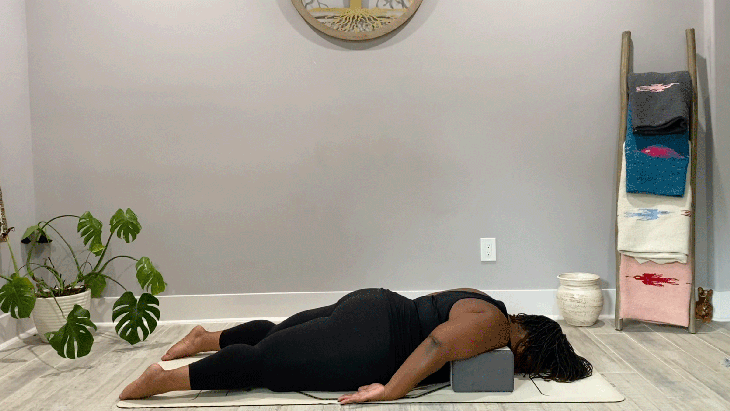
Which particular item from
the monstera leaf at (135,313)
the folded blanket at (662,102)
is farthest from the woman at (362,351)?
the folded blanket at (662,102)

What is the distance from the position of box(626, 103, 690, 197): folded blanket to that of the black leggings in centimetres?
150

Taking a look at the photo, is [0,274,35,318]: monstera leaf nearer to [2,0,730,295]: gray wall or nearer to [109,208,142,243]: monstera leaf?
[109,208,142,243]: monstera leaf

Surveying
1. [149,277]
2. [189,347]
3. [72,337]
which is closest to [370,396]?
[189,347]

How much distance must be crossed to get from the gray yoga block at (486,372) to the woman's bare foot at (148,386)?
0.92 m

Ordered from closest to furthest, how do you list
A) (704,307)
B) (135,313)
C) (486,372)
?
(486,372)
(135,313)
(704,307)

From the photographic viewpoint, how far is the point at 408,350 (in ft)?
7.30

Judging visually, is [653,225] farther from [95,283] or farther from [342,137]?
[95,283]

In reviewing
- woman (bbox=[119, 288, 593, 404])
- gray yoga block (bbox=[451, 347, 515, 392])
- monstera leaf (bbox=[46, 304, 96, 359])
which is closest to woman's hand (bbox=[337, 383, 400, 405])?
woman (bbox=[119, 288, 593, 404])

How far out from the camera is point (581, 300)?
10.2 feet

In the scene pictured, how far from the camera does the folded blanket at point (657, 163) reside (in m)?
3.03

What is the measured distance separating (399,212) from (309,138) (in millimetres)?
564

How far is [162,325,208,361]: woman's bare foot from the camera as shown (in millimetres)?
2613

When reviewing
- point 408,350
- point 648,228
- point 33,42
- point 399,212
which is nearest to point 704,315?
point 648,228

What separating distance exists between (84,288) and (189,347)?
0.84 metres
